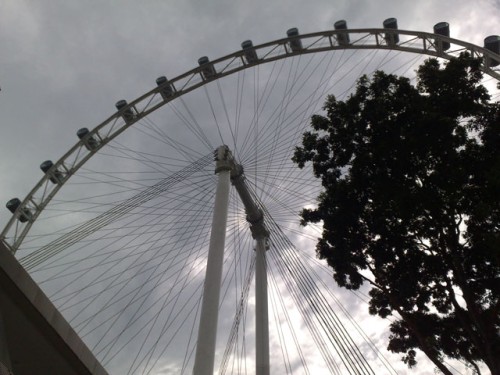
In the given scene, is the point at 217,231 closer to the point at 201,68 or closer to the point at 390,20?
the point at 201,68

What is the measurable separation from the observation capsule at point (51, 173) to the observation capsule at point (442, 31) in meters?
21.5

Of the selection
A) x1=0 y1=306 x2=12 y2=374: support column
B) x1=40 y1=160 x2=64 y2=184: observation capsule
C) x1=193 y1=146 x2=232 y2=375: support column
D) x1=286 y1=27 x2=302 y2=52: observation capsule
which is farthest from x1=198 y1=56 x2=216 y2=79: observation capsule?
x1=0 y1=306 x2=12 y2=374: support column

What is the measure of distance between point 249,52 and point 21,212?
1571 cm

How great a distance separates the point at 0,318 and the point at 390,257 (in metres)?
9.77

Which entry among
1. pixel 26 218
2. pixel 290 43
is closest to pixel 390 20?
pixel 290 43

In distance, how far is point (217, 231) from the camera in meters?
16.6

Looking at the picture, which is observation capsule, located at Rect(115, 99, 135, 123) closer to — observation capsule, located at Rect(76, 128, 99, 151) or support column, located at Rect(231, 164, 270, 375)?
observation capsule, located at Rect(76, 128, 99, 151)

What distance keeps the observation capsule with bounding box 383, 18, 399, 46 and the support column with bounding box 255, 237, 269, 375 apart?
11.6 meters

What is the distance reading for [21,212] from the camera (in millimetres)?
25391

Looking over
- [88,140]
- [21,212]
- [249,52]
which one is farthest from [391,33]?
[21,212]

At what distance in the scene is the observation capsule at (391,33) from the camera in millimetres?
21984

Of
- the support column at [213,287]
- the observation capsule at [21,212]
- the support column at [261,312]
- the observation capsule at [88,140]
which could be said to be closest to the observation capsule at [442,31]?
the support column at [213,287]

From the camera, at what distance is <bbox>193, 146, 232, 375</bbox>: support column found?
13648mm

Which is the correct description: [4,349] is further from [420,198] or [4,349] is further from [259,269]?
[259,269]
